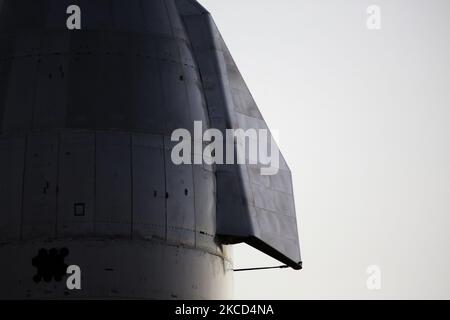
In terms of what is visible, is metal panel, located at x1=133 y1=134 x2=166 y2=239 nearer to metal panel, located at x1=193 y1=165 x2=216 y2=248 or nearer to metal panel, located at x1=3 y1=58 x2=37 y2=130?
metal panel, located at x1=193 y1=165 x2=216 y2=248

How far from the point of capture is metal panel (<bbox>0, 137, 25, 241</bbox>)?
27.9 m

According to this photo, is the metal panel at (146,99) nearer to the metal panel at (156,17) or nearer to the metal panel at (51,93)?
the metal panel at (156,17)

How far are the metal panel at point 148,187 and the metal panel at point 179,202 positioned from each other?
0.15 metres

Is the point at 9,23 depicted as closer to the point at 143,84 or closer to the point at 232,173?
the point at 143,84

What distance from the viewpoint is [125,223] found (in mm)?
27906

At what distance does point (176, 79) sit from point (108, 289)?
18.9ft

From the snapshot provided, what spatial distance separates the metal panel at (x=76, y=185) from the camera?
2773cm

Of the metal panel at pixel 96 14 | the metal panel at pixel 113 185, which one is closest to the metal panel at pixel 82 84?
the metal panel at pixel 96 14

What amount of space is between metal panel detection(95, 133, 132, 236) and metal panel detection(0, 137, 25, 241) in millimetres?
1734

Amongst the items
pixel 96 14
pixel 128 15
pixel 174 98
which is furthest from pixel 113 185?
pixel 128 15

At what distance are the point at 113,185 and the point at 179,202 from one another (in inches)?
62.2

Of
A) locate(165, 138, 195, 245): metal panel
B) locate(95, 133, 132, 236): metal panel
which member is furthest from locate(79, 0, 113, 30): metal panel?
locate(165, 138, 195, 245): metal panel

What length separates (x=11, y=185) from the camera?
28219 mm

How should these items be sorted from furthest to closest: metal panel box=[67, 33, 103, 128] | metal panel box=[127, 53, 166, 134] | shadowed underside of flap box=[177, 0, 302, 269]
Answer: shadowed underside of flap box=[177, 0, 302, 269], metal panel box=[127, 53, 166, 134], metal panel box=[67, 33, 103, 128]
